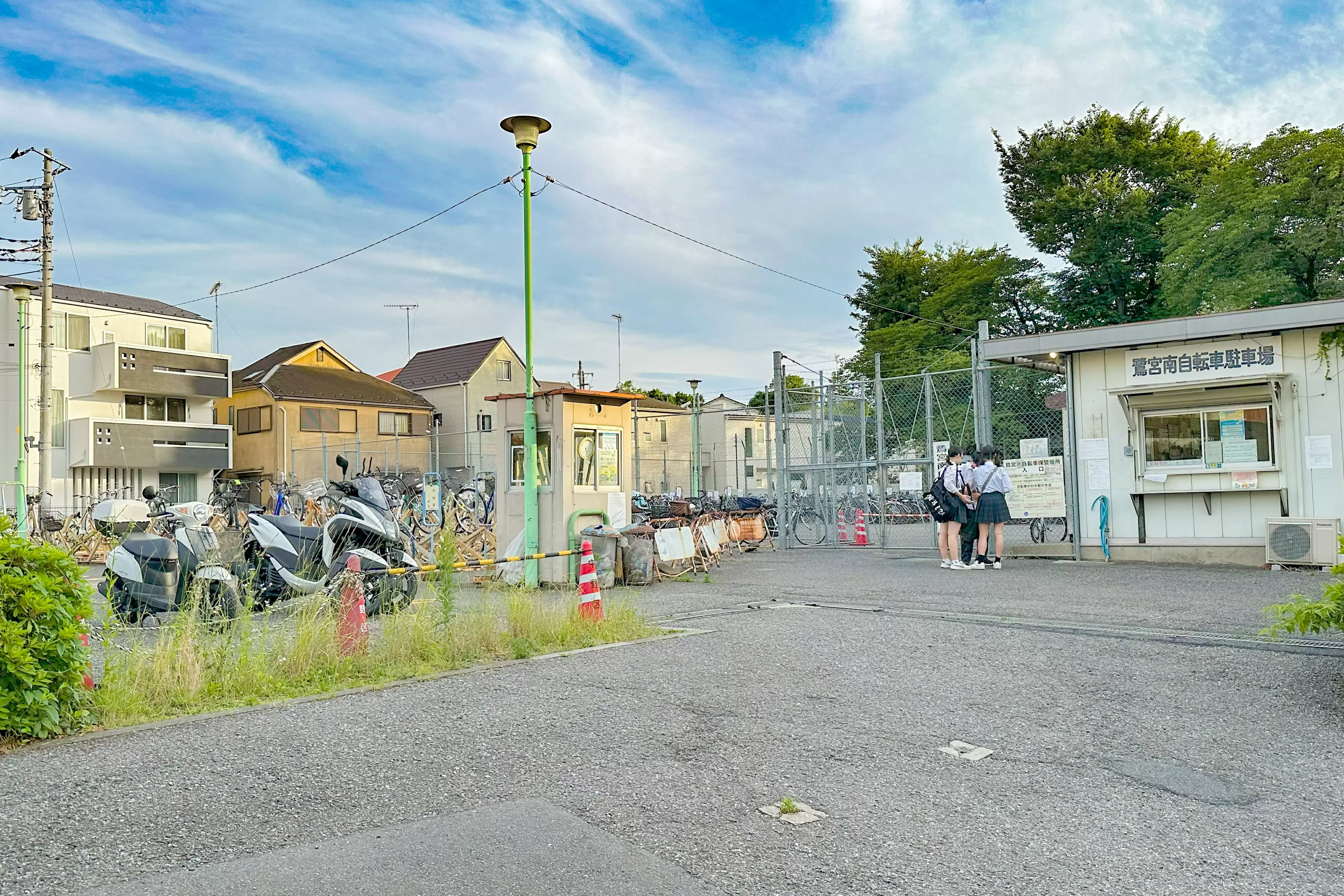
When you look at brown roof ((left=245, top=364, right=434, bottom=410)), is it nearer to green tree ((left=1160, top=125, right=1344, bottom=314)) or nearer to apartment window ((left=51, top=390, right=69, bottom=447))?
apartment window ((left=51, top=390, right=69, bottom=447))

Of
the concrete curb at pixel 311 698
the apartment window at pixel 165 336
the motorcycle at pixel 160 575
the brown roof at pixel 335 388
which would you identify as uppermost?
the apartment window at pixel 165 336

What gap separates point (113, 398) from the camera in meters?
36.5

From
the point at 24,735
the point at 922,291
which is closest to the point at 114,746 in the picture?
the point at 24,735

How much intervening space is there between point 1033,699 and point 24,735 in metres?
5.55

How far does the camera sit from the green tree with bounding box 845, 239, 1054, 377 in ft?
126

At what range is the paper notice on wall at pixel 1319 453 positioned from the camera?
42.4ft

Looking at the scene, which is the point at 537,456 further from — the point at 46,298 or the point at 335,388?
the point at 335,388

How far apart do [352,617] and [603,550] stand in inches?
244

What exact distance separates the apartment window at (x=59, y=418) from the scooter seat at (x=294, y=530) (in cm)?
2994

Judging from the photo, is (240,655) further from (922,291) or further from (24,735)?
(922,291)

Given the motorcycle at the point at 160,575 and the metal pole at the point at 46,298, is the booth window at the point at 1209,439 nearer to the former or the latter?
the motorcycle at the point at 160,575

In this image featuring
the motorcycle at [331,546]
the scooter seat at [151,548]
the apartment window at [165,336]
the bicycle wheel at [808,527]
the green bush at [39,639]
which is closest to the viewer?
the green bush at [39,639]

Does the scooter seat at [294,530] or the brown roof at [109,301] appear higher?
the brown roof at [109,301]

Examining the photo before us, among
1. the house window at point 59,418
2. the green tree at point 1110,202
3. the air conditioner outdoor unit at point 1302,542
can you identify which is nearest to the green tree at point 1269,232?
the green tree at point 1110,202
